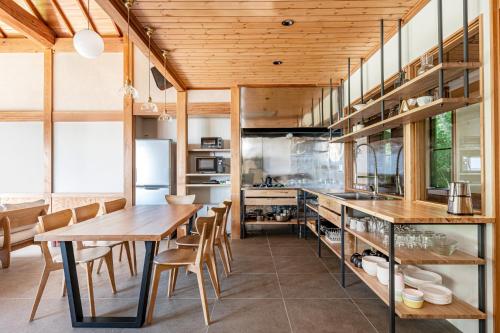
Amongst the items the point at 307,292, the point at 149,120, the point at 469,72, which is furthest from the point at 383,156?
the point at 149,120

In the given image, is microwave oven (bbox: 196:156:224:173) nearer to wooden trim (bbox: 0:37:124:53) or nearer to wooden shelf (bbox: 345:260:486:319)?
wooden trim (bbox: 0:37:124:53)

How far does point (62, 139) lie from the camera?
5.18 metres

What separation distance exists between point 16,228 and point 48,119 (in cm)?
251

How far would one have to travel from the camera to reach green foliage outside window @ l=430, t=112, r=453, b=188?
2117mm

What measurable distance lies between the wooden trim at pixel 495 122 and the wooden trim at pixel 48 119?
6468mm

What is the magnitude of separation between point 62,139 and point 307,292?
210 inches

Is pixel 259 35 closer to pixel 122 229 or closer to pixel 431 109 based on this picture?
pixel 431 109

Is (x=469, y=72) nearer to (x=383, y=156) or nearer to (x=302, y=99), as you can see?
(x=383, y=156)

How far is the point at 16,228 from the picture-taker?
11.5ft

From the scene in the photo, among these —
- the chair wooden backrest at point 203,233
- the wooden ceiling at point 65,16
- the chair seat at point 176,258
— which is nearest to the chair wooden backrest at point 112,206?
the chair seat at point 176,258

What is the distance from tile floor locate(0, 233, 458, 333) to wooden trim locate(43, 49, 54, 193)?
7.74ft

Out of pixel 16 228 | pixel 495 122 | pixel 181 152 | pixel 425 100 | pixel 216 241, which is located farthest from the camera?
pixel 181 152

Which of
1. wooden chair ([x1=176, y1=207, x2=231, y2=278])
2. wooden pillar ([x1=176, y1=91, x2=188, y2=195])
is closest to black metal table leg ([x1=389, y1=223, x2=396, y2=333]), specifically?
wooden chair ([x1=176, y1=207, x2=231, y2=278])

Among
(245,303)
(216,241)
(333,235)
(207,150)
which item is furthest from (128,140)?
(333,235)
